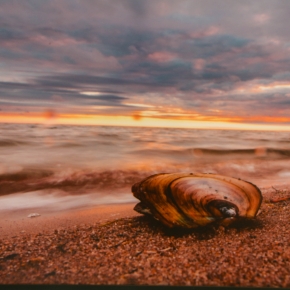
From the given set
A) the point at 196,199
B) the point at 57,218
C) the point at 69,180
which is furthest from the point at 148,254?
the point at 69,180

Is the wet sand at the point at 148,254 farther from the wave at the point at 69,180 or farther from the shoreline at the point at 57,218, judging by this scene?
the wave at the point at 69,180

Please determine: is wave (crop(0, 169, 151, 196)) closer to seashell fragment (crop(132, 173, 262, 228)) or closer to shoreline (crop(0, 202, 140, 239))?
shoreline (crop(0, 202, 140, 239))

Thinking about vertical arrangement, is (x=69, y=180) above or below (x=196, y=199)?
below

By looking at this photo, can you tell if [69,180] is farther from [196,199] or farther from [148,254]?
[148,254]

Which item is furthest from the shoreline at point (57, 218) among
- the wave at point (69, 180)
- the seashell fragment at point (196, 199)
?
the wave at point (69, 180)

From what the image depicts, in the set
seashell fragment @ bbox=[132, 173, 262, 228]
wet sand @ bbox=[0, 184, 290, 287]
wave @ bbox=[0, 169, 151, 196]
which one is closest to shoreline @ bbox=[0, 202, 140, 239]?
wet sand @ bbox=[0, 184, 290, 287]

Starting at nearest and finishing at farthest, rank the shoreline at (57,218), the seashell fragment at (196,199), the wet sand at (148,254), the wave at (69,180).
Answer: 1. the wet sand at (148,254)
2. the seashell fragment at (196,199)
3. the shoreline at (57,218)
4. the wave at (69,180)
